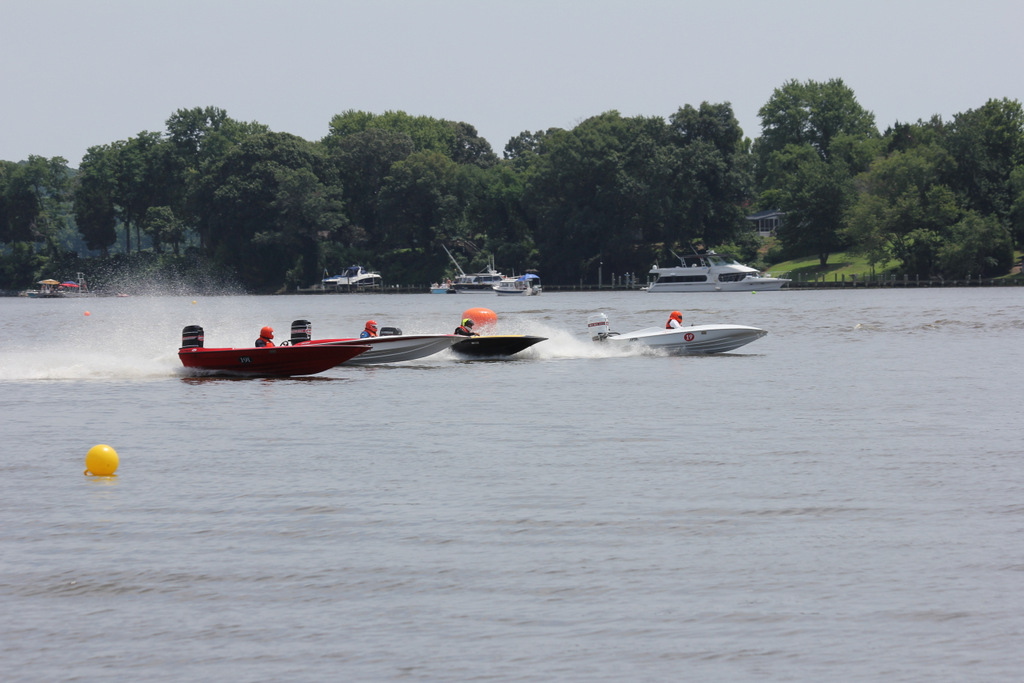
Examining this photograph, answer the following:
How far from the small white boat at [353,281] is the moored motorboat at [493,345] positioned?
337ft

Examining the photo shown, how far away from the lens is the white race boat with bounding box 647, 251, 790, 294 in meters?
111

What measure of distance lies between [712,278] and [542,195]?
22732 mm

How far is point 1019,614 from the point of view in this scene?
914 cm

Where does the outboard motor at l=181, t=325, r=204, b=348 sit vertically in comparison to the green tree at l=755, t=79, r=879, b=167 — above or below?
below

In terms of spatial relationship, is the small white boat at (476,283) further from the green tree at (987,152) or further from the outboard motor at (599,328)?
the outboard motor at (599,328)

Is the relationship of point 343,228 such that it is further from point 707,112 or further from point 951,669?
point 951,669

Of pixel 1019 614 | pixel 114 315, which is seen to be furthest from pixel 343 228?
pixel 1019 614

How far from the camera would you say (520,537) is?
11773 millimetres

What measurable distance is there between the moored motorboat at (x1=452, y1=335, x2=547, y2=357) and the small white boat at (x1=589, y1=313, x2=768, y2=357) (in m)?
2.47

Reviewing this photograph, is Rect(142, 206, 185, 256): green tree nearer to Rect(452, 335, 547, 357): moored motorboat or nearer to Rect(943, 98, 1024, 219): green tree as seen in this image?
Rect(943, 98, 1024, 219): green tree

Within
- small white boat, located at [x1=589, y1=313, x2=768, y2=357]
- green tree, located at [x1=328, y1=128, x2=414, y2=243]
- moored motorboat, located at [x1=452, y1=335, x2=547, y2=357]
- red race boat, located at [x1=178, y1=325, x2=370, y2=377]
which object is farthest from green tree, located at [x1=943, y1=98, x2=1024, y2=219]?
red race boat, located at [x1=178, y1=325, x2=370, y2=377]

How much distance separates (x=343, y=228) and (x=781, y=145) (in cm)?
5885

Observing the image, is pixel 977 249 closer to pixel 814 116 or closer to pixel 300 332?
pixel 814 116

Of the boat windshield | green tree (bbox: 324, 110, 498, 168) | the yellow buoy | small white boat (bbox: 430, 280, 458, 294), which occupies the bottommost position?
the yellow buoy
